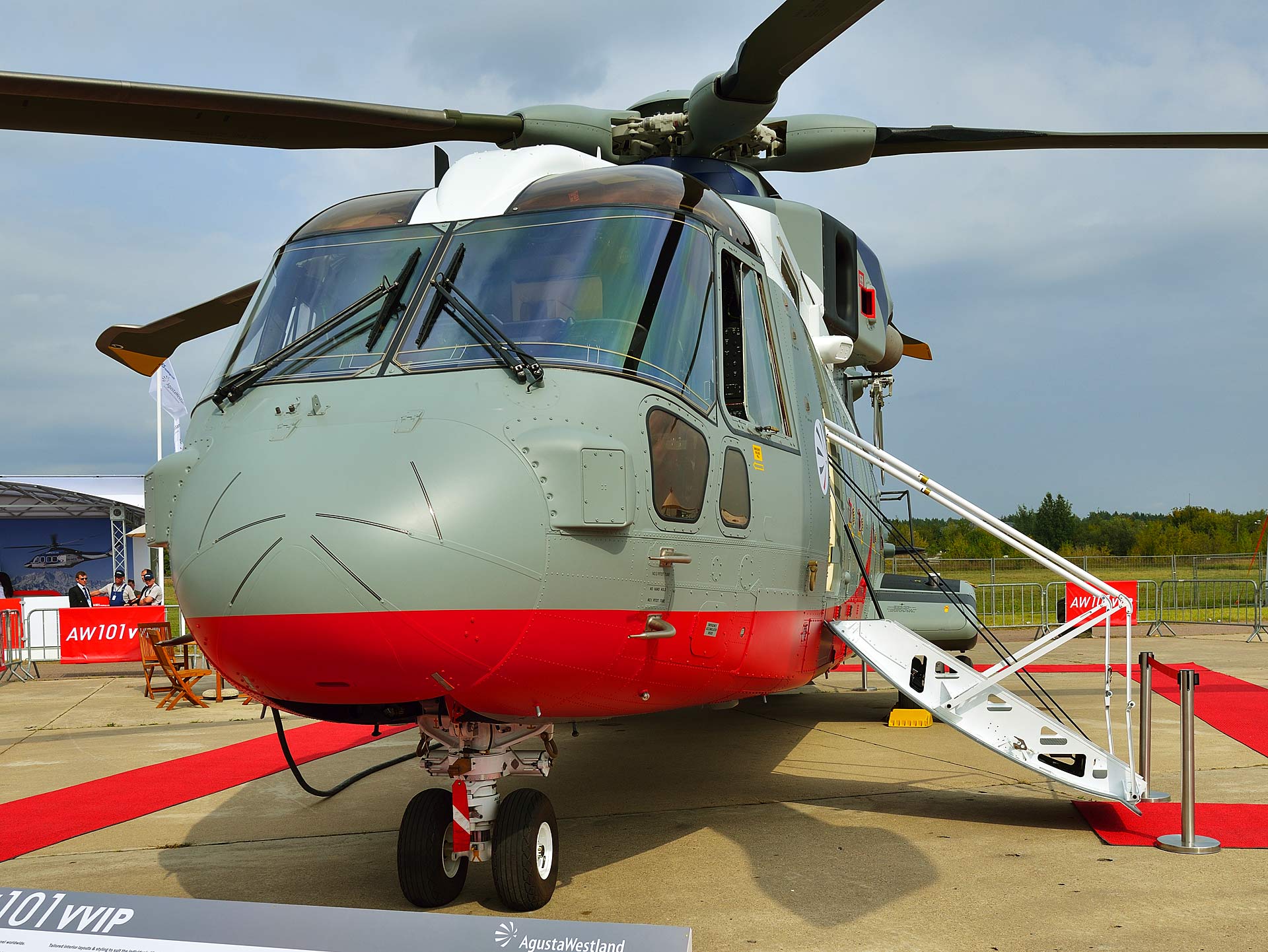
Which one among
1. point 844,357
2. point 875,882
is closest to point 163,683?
point 844,357

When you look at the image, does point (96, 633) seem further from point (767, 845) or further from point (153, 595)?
point (767, 845)

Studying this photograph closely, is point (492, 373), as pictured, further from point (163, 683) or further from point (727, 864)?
point (163, 683)

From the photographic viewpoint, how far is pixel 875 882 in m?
5.20

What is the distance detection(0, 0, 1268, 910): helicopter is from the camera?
148 inches

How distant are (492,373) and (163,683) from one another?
14.0 meters

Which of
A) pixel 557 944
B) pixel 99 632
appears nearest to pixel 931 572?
pixel 557 944

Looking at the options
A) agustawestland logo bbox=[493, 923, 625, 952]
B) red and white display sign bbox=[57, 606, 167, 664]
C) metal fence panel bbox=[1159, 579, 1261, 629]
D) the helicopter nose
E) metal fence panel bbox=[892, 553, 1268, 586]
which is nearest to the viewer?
agustawestland logo bbox=[493, 923, 625, 952]

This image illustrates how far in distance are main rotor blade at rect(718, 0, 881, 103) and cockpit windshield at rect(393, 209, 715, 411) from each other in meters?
1.31

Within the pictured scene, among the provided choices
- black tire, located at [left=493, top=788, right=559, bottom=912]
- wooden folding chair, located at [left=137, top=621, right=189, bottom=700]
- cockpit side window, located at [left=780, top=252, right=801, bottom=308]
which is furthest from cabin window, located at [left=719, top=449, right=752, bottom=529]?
wooden folding chair, located at [left=137, top=621, right=189, bottom=700]

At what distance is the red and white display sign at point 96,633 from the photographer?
57.3 ft

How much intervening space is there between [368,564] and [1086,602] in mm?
9840

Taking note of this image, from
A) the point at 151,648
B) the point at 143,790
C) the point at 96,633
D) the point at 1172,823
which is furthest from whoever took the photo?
the point at 96,633

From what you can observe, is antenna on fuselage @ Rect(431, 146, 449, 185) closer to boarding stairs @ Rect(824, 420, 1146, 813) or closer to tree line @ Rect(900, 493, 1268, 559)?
boarding stairs @ Rect(824, 420, 1146, 813)

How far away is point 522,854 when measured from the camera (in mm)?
4574
